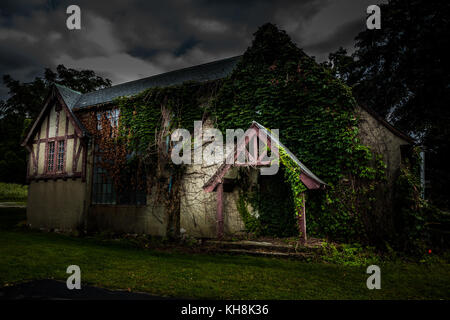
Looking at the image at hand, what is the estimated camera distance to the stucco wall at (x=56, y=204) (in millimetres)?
12547

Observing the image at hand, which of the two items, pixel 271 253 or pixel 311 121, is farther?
pixel 311 121

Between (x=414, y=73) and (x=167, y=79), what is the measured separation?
12.7 metres

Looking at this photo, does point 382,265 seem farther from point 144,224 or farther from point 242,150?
point 144,224

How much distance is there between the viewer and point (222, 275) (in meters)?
5.77

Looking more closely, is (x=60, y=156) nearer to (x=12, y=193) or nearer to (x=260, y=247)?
(x=260, y=247)

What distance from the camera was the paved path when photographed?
4.41 m

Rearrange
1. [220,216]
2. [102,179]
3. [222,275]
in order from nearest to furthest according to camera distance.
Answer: [222,275]
[220,216]
[102,179]

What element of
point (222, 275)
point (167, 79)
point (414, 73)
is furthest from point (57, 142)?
point (414, 73)

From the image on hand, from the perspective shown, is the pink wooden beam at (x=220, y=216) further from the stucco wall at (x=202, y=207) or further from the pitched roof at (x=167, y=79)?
the pitched roof at (x=167, y=79)

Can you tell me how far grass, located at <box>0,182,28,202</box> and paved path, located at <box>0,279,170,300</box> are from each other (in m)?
27.1

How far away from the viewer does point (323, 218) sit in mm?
8547

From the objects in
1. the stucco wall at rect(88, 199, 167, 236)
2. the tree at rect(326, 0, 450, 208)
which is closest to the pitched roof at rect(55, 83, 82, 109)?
the stucco wall at rect(88, 199, 167, 236)

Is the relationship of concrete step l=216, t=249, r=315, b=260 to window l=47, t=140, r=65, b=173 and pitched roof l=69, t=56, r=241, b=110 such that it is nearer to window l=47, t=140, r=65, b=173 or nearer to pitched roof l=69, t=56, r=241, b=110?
pitched roof l=69, t=56, r=241, b=110
